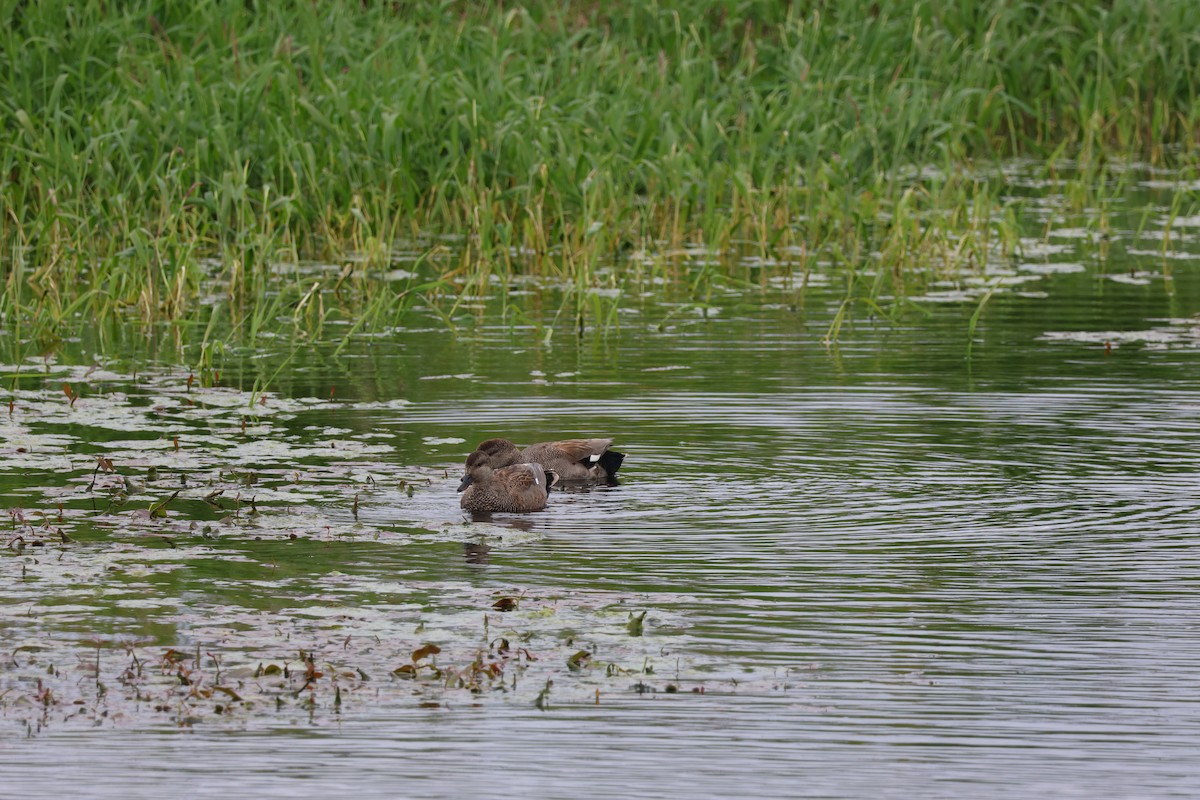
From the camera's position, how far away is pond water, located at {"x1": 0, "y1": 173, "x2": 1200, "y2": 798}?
18.2 ft

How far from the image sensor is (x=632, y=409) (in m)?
10.6

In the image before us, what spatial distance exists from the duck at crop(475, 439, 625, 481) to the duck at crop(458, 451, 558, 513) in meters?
0.21

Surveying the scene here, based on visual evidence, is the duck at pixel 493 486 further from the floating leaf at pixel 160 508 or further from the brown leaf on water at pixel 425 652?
the brown leaf on water at pixel 425 652

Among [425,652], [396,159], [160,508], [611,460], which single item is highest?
[396,159]

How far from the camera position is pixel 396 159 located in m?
15.3

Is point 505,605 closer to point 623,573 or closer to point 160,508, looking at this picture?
point 623,573

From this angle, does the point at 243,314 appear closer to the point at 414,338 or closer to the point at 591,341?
the point at 414,338

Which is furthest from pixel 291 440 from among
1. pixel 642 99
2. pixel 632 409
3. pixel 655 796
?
pixel 642 99

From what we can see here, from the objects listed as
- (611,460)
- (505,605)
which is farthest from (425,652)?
(611,460)

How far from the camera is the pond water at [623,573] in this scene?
5547 millimetres

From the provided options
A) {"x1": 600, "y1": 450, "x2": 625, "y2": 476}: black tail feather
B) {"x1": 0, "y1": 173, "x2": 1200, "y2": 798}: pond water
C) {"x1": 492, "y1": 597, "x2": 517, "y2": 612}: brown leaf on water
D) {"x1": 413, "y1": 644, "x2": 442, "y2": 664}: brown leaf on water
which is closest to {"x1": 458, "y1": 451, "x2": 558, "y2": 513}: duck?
{"x1": 0, "y1": 173, "x2": 1200, "y2": 798}: pond water

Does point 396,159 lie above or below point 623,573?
above

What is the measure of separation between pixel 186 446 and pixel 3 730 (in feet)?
13.0

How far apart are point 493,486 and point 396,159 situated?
7157 mm
